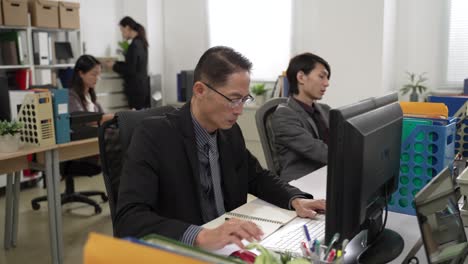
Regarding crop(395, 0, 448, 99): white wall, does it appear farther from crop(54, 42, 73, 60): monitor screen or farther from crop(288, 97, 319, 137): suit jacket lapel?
crop(54, 42, 73, 60): monitor screen

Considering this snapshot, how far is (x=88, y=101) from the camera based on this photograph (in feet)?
13.0

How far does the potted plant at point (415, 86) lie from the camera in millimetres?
4516

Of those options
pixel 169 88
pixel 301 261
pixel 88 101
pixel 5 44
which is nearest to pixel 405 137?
pixel 301 261

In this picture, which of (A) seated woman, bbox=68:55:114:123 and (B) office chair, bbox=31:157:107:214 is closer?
(B) office chair, bbox=31:157:107:214

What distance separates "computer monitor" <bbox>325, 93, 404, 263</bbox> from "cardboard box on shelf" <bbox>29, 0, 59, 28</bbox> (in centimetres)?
403

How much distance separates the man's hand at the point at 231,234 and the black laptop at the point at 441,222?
387 millimetres

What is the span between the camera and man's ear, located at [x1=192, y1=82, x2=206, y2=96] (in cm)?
155

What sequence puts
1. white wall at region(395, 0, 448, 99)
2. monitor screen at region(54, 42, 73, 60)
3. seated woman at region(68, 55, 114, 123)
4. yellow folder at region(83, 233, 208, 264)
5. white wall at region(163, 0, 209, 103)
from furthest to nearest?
white wall at region(163, 0, 209, 103) < monitor screen at region(54, 42, 73, 60) < white wall at region(395, 0, 448, 99) < seated woman at region(68, 55, 114, 123) < yellow folder at region(83, 233, 208, 264)

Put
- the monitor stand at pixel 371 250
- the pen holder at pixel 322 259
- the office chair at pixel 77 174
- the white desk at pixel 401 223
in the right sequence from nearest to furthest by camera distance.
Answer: the pen holder at pixel 322 259
the monitor stand at pixel 371 250
the white desk at pixel 401 223
the office chair at pixel 77 174

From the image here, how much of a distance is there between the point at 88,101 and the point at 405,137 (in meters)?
3.01

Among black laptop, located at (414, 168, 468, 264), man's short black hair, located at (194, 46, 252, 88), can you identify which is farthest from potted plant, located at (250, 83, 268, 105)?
black laptop, located at (414, 168, 468, 264)

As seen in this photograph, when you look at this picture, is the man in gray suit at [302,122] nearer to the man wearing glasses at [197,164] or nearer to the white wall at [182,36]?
the man wearing glasses at [197,164]

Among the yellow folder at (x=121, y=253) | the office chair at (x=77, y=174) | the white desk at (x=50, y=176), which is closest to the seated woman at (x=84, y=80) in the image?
the office chair at (x=77, y=174)

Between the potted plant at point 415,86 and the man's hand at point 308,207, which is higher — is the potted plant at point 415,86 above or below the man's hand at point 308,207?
above
